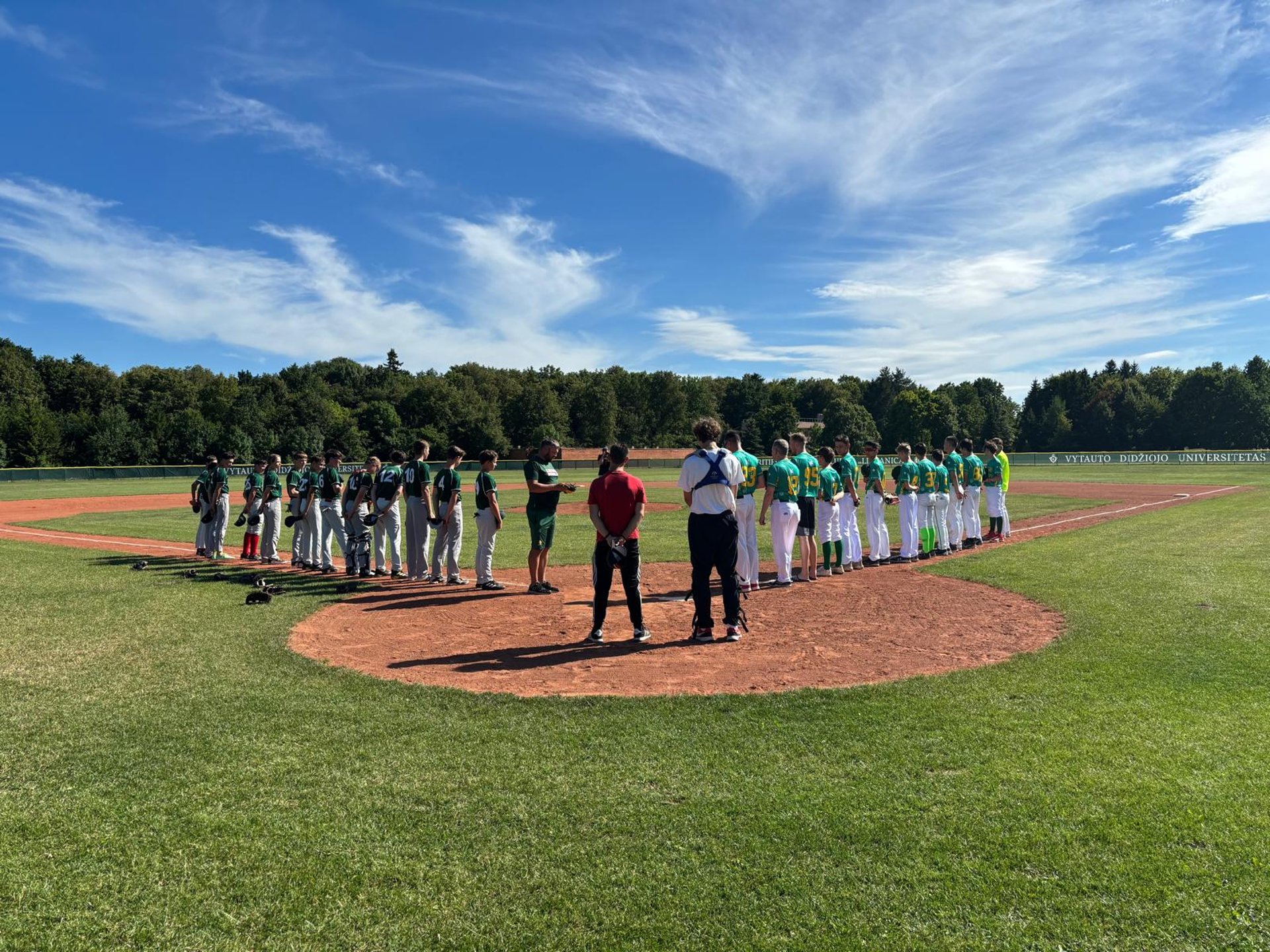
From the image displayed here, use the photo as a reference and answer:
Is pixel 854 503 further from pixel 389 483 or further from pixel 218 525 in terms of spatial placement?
pixel 218 525

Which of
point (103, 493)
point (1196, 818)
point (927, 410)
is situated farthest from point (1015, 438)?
point (1196, 818)

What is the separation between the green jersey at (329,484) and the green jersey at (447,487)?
294 cm

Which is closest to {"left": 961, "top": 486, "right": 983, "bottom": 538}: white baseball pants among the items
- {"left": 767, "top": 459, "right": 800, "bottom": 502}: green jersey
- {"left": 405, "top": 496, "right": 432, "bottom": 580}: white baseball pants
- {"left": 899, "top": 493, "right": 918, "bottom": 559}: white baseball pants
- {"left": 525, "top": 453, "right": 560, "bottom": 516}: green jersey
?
{"left": 899, "top": 493, "right": 918, "bottom": 559}: white baseball pants

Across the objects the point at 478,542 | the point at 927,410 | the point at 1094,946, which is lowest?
the point at 1094,946

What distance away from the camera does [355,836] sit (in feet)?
12.5

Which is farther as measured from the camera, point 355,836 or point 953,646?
point 953,646

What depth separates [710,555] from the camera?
769 centimetres

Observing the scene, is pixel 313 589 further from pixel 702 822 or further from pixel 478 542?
pixel 702 822

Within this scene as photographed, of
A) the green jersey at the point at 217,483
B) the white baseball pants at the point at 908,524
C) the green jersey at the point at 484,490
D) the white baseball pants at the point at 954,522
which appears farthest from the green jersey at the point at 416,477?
the white baseball pants at the point at 954,522

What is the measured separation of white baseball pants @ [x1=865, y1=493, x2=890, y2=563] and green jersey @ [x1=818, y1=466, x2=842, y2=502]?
1.36 metres

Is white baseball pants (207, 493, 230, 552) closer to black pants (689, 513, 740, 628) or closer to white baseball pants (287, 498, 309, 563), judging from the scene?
white baseball pants (287, 498, 309, 563)

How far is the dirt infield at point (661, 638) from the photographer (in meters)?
6.52

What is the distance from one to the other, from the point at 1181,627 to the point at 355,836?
7.93 meters

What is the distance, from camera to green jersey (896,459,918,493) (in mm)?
13180
